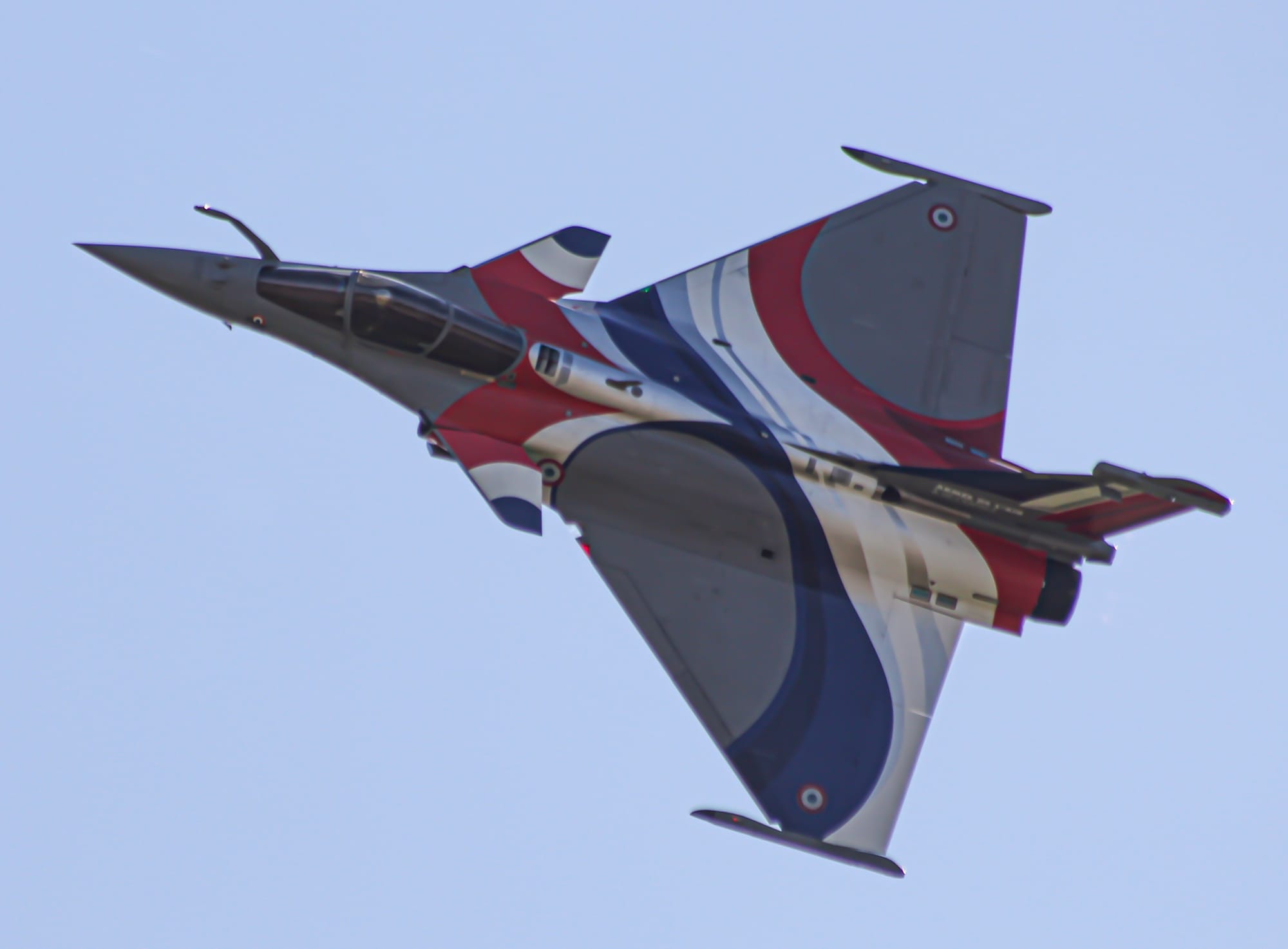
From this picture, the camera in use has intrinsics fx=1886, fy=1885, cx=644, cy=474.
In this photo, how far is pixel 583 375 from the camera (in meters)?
22.8

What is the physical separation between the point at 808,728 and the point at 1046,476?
419 centimetres

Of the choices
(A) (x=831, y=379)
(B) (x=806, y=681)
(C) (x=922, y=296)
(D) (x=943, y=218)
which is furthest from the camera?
(D) (x=943, y=218)

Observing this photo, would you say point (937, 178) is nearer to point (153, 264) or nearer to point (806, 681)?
point (806, 681)

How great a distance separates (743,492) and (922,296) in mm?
4070

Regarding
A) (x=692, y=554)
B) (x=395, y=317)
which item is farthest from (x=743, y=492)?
(x=395, y=317)

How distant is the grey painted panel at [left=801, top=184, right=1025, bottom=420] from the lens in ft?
80.1

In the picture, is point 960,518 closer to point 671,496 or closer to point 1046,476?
point 1046,476

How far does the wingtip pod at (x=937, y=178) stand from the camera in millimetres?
25438

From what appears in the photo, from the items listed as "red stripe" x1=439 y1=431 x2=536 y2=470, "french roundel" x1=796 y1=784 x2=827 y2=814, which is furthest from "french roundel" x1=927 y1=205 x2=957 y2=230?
"french roundel" x1=796 y1=784 x2=827 y2=814

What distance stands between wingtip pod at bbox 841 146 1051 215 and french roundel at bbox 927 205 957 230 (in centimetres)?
39

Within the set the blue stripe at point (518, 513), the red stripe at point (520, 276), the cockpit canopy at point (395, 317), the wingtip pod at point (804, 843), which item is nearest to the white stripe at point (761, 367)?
the red stripe at point (520, 276)

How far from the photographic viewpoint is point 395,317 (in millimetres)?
22578

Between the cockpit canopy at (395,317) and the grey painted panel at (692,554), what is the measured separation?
1.69 meters

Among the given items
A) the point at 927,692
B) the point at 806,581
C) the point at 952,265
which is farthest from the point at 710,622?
the point at 952,265
